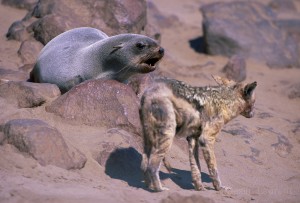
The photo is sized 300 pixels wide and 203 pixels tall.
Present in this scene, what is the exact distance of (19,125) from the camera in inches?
201

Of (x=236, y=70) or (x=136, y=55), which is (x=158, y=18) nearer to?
(x=236, y=70)

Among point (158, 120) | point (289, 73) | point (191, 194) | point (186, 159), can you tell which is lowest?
point (289, 73)

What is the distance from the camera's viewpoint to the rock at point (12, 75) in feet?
25.4

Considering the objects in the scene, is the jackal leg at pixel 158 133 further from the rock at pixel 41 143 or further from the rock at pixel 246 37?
the rock at pixel 246 37

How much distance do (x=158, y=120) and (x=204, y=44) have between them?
26.8 feet

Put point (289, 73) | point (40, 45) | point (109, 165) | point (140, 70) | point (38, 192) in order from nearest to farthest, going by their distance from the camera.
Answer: point (38, 192), point (109, 165), point (140, 70), point (40, 45), point (289, 73)

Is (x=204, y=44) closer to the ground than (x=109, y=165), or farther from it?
closer to the ground

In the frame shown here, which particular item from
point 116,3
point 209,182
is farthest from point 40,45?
point 209,182

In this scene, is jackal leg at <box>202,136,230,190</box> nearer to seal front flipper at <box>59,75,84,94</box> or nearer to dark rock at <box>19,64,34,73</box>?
seal front flipper at <box>59,75,84,94</box>

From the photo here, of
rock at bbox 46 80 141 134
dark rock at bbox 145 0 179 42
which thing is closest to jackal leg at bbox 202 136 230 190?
rock at bbox 46 80 141 134

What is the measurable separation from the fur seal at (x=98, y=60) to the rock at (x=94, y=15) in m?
1.60

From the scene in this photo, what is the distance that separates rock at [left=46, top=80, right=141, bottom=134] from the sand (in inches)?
4.8

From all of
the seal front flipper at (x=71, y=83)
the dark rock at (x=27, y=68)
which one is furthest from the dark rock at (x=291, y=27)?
the seal front flipper at (x=71, y=83)

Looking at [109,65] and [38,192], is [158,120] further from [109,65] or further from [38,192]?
[109,65]
